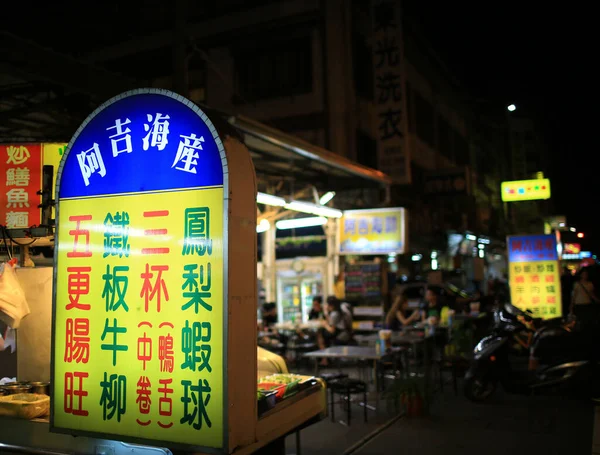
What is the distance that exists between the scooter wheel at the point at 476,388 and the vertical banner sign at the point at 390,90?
706cm

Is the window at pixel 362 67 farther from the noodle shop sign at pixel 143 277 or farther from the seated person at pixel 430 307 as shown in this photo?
the noodle shop sign at pixel 143 277

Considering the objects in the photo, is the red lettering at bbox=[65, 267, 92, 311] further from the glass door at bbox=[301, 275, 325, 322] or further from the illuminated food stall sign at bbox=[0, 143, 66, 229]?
the glass door at bbox=[301, 275, 325, 322]

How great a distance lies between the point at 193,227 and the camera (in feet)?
11.8

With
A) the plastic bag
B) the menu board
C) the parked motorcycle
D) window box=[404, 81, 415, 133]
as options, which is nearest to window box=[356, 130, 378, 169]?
window box=[404, 81, 415, 133]

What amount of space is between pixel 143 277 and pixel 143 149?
0.88 m

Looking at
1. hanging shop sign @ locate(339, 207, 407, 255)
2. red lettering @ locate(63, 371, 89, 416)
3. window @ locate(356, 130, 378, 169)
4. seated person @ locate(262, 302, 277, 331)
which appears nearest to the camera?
red lettering @ locate(63, 371, 89, 416)

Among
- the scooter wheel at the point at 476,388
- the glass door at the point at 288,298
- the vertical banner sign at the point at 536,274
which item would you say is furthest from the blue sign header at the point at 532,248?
the scooter wheel at the point at 476,388

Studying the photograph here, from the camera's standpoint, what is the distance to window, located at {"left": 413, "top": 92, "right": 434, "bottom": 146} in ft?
78.5

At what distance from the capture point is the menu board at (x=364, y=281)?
16.2m

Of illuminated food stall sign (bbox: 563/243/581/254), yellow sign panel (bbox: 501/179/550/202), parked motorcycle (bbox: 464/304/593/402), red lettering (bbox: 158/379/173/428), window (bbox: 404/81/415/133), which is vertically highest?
window (bbox: 404/81/415/133)

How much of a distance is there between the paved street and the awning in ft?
15.9

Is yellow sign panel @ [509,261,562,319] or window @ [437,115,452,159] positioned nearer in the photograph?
yellow sign panel @ [509,261,562,319]

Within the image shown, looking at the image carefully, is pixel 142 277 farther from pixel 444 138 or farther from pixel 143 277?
pixel 444 138

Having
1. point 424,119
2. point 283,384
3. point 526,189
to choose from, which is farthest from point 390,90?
point 283,384
